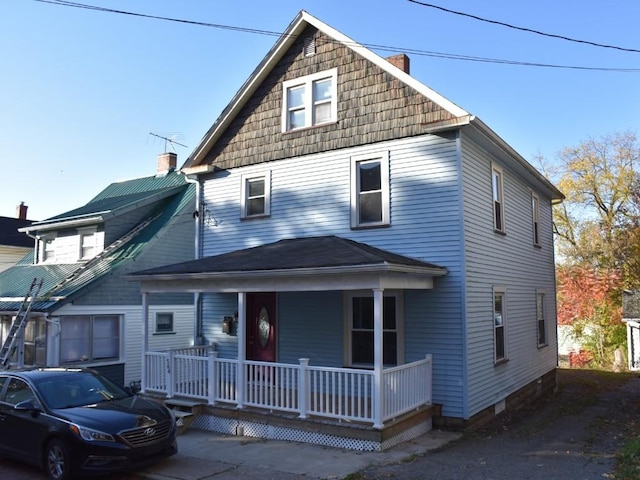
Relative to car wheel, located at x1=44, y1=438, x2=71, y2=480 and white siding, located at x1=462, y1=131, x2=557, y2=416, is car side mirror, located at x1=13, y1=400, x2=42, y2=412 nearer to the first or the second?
car wheel, located at x1=44, y1=438, x2=71, y2=480

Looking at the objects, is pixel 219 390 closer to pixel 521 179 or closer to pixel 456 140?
pixel 456 140

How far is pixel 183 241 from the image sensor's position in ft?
65.2

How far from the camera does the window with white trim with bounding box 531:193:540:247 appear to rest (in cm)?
1702

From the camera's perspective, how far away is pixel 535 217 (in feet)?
56.6

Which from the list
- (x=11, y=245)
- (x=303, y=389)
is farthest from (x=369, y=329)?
(x=11, y=245)

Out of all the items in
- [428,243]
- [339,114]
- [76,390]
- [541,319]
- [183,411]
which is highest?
[339,114]

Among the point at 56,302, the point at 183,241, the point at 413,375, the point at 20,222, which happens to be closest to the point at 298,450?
the point at 413,375

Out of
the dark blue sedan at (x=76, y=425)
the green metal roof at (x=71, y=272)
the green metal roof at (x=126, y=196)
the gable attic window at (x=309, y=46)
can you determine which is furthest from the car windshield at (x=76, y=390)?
the green metal roof at (x=126, y=196)

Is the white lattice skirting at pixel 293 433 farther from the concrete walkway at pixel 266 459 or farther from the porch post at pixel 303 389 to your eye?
the porch post at pixel 303 389

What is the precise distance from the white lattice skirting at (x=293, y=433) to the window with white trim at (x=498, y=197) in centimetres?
528

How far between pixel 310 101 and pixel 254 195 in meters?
2.80

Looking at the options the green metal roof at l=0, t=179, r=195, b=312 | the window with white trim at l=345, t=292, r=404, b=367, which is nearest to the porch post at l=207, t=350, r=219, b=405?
the window with white trim at l=345, t=292, r=404, b=367

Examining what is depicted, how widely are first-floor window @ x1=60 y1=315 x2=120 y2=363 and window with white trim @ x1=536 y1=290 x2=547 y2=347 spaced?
42.7ft

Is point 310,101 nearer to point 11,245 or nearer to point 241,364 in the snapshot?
point 241,364
